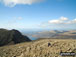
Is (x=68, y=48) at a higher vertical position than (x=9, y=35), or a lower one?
lower

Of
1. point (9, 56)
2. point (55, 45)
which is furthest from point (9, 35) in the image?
point (55, 45)

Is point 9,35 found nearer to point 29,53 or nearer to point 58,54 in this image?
point 29,53

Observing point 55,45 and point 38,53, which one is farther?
point 55,45

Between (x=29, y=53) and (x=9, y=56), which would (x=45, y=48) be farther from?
(x=9, y=56)

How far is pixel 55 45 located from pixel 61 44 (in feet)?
6.95

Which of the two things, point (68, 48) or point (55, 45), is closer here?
point (68, 48)

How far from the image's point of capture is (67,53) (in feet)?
94.0

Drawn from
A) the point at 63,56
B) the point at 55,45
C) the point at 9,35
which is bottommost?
the point at 63,56

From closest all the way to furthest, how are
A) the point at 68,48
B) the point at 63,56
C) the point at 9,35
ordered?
the point at 63,56
the point at 68,48
the point at 9,35

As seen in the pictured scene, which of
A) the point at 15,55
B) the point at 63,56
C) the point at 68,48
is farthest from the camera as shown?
the point at 15,55

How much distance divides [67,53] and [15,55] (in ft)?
56.0

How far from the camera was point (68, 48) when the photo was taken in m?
30.7

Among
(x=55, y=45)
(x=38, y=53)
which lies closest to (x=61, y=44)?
(x=55, y=45)

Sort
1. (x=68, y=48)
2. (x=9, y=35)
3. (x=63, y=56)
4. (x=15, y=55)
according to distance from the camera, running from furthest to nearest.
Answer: (x=9, y=35) < (x=15, y=55) < (x=68, y=48) < (x=63, y=56)
